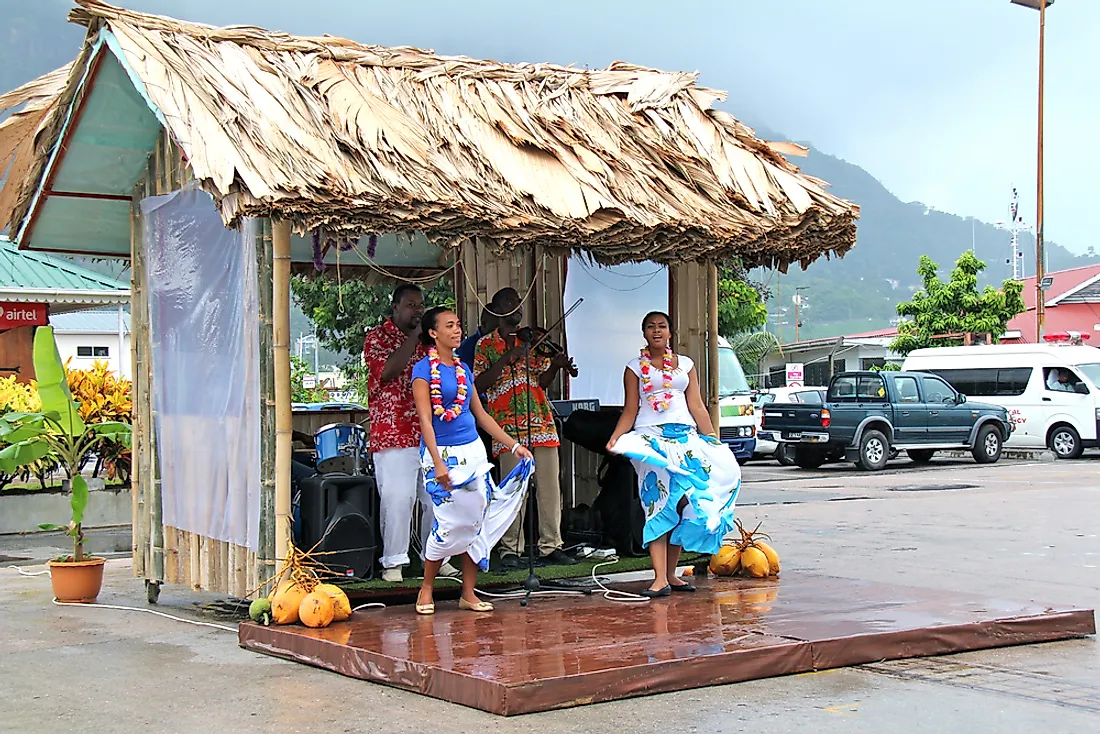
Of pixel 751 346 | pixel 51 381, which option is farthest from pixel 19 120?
pixel 751 346

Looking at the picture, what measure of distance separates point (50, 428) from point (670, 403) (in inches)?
193

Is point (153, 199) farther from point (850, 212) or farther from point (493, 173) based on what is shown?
point (850, 212)

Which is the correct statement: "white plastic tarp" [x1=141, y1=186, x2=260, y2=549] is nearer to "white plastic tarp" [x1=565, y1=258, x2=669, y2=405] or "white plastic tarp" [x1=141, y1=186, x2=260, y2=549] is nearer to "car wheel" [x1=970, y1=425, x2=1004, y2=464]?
"white plastic tarp" [x1=565, y1=258, x2=669, y2=405]

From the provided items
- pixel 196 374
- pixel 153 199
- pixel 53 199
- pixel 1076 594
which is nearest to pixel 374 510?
pixel 196 374

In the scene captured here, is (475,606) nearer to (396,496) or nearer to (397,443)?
(396,496)

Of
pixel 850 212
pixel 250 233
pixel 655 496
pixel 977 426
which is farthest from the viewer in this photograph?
pixel 977 426

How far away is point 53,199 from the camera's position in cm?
909

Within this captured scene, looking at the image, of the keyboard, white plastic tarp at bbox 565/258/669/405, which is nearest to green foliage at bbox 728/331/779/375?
white plastic tarp at bbox 565/258/669/405

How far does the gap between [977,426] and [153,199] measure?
1921 centimetres

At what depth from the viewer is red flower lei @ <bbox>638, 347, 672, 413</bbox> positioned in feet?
26.6

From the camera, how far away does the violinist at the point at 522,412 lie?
8.57 meters

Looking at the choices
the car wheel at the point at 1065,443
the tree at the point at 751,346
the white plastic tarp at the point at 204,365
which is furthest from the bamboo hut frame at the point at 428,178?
the tree at the point at 751,346

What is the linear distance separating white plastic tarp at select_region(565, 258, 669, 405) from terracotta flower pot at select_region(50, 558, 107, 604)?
13.1ft

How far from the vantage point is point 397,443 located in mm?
7848
